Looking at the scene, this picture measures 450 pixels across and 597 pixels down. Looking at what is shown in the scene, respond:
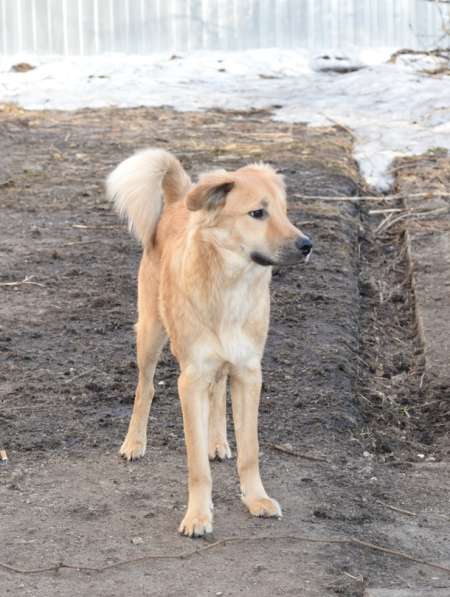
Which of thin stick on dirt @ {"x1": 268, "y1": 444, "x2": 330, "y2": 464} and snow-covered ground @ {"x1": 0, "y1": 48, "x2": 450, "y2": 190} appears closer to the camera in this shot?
thin stick on dirt @ {"x1": 268, "y1": 444, "x2": 330, "y2": 464}

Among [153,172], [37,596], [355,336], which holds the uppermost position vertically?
[153,172]

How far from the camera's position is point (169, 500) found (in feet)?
16.6

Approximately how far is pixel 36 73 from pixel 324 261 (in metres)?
8.10

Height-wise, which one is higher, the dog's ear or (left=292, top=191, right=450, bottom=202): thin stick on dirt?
the dog's ear

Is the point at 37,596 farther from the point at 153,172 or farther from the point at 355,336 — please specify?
the point at 355,336

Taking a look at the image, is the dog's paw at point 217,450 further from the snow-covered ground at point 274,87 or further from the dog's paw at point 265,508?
the snow-covered ground at point 274,87

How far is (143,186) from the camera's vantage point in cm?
541

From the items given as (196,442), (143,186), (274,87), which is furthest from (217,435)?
(274,87)

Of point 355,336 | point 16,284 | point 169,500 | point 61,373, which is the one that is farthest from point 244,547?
point 16,284

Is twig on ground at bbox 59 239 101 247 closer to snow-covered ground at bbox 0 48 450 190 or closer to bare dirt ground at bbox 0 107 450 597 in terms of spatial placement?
bare dirt ground at bbox 0 107 450 597

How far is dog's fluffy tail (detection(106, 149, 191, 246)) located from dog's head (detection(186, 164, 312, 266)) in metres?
0.74

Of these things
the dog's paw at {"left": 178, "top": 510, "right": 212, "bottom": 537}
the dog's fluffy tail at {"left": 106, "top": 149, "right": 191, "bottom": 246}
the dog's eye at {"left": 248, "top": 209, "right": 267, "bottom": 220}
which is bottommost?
the dog's paw at {"left": 178, "top": 510, "right": 212, "bottom": 537}

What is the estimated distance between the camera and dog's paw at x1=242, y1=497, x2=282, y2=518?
16.0 ft

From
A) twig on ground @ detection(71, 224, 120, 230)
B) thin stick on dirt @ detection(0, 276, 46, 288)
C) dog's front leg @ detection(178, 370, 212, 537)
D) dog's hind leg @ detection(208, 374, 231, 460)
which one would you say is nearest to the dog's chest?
dog's front leg @ detection(178, 370, 212, 537)
